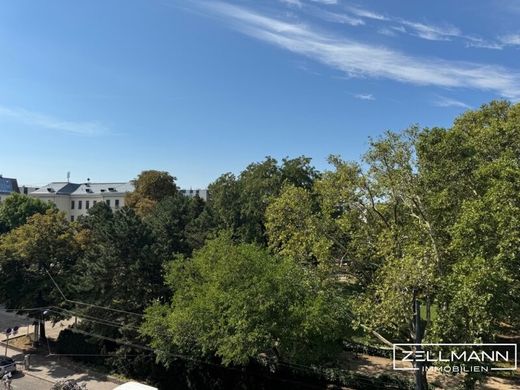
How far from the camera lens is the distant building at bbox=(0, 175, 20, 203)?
87700 mm

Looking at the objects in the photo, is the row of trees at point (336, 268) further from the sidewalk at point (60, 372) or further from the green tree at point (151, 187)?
the green tree at point (151, 187)

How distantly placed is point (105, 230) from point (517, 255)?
22339 millimetres

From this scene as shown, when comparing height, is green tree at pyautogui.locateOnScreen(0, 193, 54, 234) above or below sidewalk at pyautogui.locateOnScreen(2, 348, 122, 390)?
above

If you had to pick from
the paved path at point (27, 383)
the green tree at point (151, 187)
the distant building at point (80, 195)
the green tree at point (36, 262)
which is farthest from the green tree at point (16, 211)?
the distant building at point (80, 195)

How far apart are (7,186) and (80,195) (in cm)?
1817

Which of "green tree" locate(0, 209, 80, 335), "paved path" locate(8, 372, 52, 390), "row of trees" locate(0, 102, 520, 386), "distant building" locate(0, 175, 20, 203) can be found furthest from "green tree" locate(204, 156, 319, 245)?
"distant building" locate(0, 175, 20, 203)

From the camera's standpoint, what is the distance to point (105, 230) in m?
27.4

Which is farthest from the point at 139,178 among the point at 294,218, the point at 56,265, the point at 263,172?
the point at 294,218

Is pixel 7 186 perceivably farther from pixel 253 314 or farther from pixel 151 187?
pixel 253 314

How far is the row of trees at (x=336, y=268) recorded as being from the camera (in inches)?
564

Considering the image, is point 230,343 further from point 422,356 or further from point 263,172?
point 263,172

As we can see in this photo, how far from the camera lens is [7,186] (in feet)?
294

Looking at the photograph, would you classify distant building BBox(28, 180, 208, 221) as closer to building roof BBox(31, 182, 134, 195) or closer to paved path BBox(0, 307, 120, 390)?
building roof BBox(31, 182, 134, 195)

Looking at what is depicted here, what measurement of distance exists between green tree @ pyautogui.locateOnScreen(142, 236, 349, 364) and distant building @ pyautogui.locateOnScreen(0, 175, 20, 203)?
265 ft
